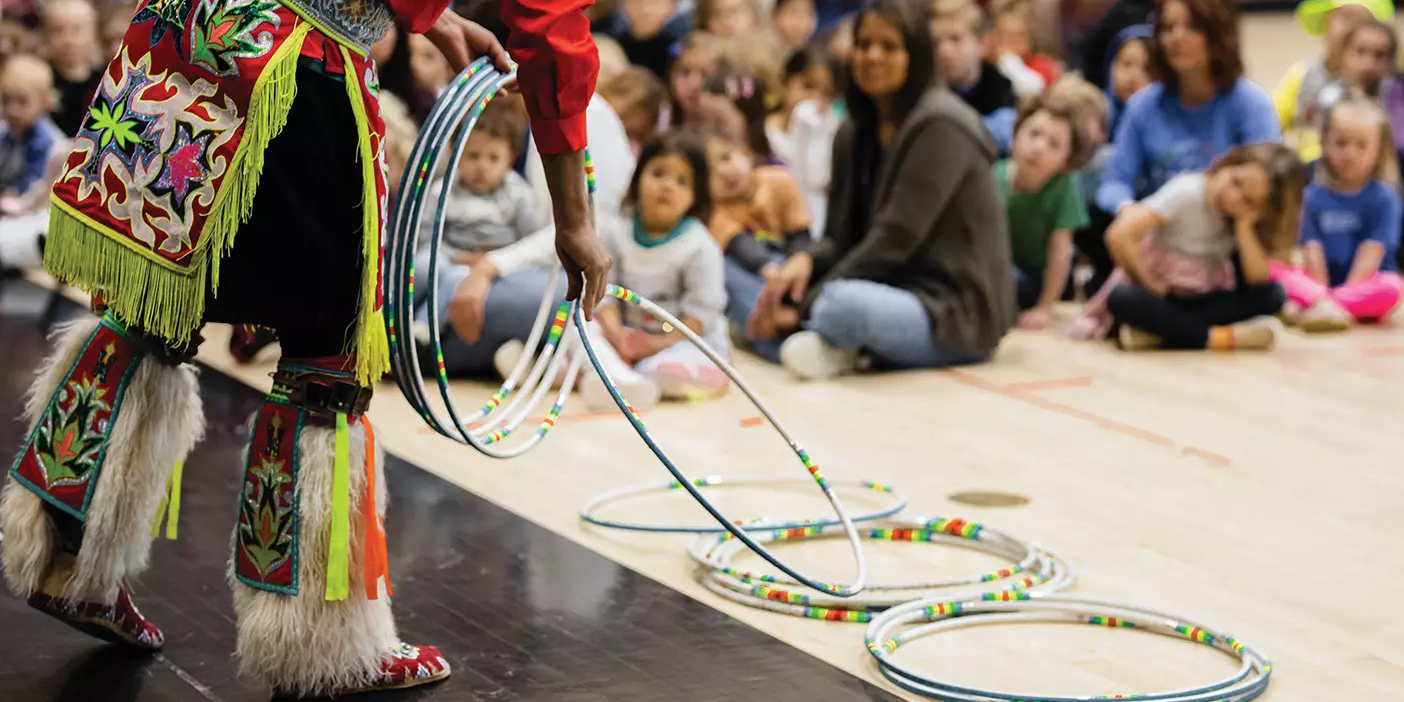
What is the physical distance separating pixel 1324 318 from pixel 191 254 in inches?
174

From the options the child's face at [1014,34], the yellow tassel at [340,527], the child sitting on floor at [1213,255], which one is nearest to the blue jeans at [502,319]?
the child sitting on floor at [1213,255]

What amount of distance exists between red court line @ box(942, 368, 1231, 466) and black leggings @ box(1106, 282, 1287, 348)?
741mm

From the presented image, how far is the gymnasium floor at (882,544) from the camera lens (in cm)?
260

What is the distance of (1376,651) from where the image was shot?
2758 millimetres

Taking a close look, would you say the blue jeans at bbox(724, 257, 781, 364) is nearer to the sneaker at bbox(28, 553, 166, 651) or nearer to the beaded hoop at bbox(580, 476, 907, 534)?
the beaded hoop at bbox(580, 476, 907, 534)

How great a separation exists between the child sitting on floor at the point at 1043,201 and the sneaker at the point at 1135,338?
367 mm

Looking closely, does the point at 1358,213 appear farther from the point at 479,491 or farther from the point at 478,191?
the point at 479,491

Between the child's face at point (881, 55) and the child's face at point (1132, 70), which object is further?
the child's face at point (1132, 70)

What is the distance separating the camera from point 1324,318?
18.8 ft

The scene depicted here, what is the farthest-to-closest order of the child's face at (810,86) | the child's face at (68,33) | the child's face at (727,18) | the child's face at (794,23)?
the child's face at (794,23) < the child's face at (727,18) < the child's face at (68,33) < the child's face at (810,86)

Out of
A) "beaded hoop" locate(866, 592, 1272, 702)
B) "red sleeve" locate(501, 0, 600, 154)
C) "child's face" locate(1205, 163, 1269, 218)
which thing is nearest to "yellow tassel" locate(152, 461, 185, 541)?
"red sleeve" locate(501, 0, 600, 154)

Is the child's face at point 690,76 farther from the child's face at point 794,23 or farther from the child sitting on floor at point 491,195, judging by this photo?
the child's face at point 794,23

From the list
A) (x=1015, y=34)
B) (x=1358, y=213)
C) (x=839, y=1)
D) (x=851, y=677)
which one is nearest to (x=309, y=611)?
(x=851, y=677)

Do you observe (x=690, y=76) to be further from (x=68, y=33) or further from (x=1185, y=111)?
(x=68, y=33)
